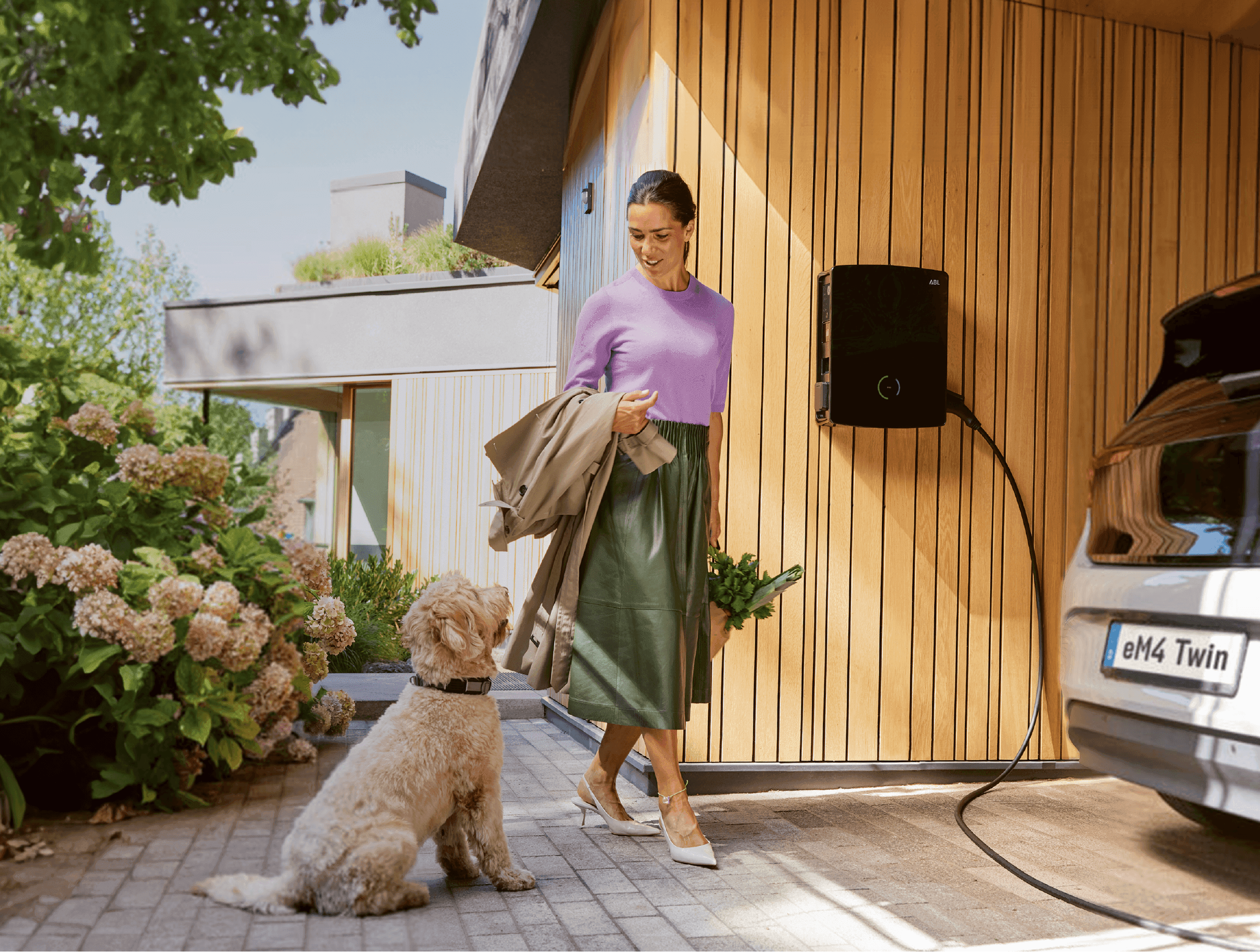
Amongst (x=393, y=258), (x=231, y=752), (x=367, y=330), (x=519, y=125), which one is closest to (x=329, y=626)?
(x=231, y=752)

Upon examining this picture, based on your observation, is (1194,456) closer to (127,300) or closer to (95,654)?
(95,654)

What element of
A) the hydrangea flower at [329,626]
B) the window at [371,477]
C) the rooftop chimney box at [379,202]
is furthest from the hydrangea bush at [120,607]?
the rooftop chimney box at [379,202]

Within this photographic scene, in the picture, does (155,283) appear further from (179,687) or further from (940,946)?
(940,946)

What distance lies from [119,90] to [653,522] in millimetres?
1781

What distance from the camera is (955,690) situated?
4188 millimetres

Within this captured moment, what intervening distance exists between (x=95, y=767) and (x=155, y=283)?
880 inches

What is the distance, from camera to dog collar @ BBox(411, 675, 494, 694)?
2.56 meters

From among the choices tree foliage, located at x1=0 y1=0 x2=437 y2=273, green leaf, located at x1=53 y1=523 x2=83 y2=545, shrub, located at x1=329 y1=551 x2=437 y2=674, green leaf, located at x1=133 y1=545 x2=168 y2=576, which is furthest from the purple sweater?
shrub, located at x1=329 y1=551 x2=437 y2=674

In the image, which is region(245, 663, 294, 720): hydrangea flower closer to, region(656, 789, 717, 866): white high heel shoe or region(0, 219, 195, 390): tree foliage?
region(656, 789, 717, 866): white high heel shoe

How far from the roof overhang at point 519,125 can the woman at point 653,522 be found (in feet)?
8.52

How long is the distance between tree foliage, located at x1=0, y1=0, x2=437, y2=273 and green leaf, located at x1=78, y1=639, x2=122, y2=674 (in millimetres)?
1319

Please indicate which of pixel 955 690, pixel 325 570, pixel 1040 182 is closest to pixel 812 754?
pixel 955 690

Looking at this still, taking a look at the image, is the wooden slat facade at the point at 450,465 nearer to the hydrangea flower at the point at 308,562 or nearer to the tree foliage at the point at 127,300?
the tree foliage at the point at 127,300

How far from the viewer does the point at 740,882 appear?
278 cm
